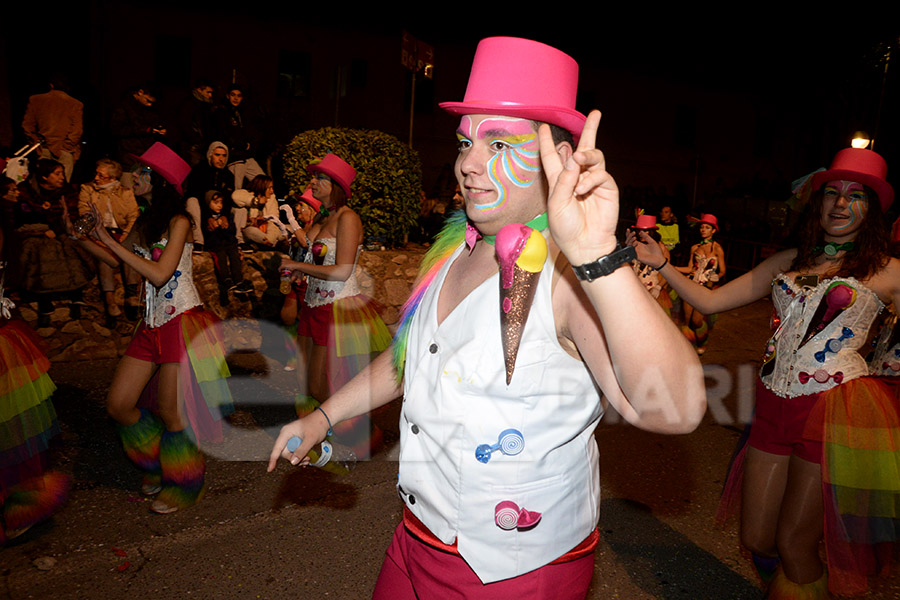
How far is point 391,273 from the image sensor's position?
10.3m

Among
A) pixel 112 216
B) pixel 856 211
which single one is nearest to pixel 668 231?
pixel 856 211

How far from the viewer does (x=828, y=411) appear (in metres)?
3.13

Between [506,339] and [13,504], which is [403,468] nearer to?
[506,339]

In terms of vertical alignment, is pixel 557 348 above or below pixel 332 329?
above

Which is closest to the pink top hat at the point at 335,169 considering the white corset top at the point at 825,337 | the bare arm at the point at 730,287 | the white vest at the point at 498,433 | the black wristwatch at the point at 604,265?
the bare arm at the point at 730,287

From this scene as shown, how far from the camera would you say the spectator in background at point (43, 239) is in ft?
24.7

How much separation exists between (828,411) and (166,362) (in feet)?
12.1

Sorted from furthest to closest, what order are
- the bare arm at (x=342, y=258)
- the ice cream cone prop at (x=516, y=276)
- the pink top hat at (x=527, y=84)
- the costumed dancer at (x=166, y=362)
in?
the bare arm at (x=342, y=258), the costumed dancer at (x=166, y=362), the pink top hat at (x=527, y=84), the ice cream cone prop at (x=516, y=276)

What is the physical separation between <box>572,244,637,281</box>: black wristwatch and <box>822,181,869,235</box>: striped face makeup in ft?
8.16

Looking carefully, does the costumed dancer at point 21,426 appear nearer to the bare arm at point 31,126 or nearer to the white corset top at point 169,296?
the white corset top at point 169,296

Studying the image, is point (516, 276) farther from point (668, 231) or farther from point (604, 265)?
point (668, 231)

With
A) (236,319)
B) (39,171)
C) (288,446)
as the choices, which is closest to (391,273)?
(236,319)

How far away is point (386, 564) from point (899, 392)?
294 centimetres

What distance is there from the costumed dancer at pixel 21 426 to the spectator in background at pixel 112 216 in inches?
160
